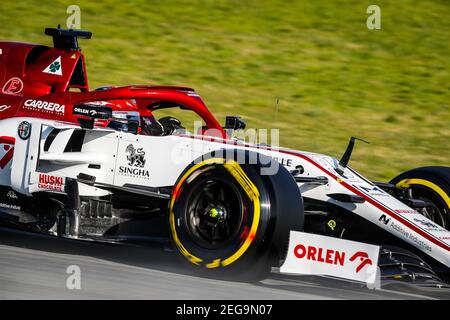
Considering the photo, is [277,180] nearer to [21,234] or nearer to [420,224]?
[420,224]

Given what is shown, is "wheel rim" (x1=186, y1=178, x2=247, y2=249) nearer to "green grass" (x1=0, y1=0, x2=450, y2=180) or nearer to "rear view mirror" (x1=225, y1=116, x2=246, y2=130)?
"rear view mirror" (x1=225, y1=116, x2=246, y2=130)

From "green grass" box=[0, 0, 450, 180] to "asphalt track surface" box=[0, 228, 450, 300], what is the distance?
579 centimetres

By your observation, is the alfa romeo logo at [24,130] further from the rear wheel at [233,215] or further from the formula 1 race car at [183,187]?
the rear wheel at [233,215]

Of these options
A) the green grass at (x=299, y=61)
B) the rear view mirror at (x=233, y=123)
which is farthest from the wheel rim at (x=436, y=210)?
the green grass at (x=299, y=61)

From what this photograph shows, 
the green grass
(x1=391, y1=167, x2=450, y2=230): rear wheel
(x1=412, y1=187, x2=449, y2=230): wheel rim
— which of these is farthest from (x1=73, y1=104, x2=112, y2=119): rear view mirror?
the green grass

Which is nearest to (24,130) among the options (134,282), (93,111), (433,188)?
(93,111)

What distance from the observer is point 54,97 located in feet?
26.0

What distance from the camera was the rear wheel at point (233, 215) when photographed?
6.09 metres

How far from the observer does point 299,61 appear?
53.2 feet

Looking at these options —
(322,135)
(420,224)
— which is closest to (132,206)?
(420,224)

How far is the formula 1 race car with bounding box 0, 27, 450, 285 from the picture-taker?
20.2 feet

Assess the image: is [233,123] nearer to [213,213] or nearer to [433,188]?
[433,188]

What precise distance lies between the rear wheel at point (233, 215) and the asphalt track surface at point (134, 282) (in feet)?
0.56

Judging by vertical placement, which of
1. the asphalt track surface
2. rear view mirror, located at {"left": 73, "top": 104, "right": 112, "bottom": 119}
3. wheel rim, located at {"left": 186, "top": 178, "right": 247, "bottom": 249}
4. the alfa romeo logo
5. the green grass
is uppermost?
the green grass
